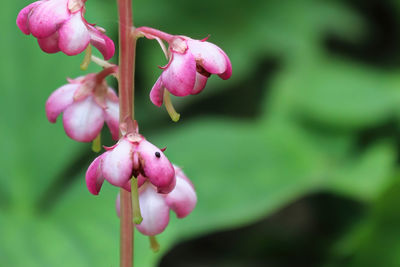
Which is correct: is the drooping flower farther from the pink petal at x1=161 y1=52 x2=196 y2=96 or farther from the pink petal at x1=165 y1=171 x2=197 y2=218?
the pink petal at x1=165 y1=171 x2=197 y2=218

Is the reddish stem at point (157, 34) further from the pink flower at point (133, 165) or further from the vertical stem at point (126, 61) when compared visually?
the pink flower at point (133, 165)

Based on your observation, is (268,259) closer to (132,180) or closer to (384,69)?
(384,69)

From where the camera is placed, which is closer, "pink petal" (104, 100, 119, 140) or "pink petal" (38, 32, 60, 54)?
"pink petal" (38, 32, 60, 54)

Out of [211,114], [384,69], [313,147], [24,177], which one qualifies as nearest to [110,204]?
[24,177]

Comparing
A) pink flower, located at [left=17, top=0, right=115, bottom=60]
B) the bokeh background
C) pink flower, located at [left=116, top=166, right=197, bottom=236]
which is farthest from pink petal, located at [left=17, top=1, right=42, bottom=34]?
the bokeh background

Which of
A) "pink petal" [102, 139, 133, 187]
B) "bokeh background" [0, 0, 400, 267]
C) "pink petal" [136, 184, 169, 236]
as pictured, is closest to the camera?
"pink petal" [102, 139, 133, 187]

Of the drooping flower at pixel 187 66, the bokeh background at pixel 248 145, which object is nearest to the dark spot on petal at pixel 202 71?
the drooping flower at pixel 187 66

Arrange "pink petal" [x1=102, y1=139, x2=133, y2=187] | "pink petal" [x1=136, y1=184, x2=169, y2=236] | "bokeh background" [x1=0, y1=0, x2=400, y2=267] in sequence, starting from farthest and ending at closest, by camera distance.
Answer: "bokeh background" [x1=0, y1=0, x2=400, y2=267]
"pink petal" [x1=136, y1=184, x2=169, y2=236]
"pink petal" [x1=102, y1=139, x2=133, y2=187]

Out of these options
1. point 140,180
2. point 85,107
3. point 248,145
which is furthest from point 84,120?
point 248,145
